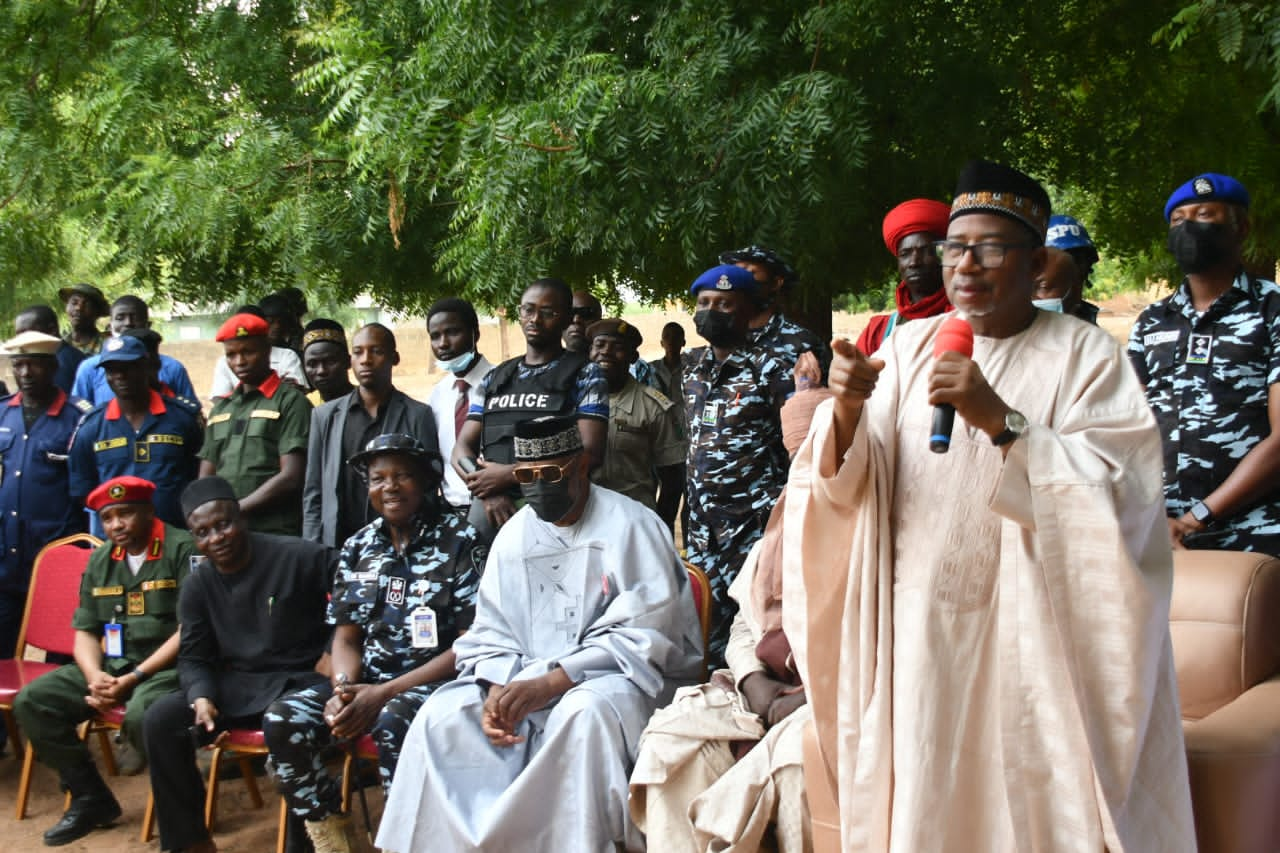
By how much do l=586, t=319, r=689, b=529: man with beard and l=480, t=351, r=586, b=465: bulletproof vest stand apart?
92cm

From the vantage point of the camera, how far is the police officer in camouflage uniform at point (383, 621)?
522cm

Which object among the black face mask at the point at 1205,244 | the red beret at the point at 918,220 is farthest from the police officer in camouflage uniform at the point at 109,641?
the black face mask at the point at 1205,244

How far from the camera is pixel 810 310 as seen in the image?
8750mm

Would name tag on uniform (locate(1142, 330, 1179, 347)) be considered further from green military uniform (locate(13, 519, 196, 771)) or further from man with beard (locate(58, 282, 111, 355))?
man with beard (locate(58, 282, 111, 355))

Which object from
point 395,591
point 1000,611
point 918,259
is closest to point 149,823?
point 395,591

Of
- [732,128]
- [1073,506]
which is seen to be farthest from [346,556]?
[1073,506]

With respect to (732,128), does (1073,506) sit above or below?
below

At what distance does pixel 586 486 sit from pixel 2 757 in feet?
14.4

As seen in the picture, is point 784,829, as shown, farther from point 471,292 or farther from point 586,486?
point 471,292

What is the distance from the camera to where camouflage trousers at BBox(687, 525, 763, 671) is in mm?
5559

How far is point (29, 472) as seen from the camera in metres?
7.49

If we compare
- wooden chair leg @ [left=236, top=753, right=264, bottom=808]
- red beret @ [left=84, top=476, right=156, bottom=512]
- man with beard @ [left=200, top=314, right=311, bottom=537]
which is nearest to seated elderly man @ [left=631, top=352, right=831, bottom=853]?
wooden chair leg @ [left=236, top=753, right=264, bottom=808]

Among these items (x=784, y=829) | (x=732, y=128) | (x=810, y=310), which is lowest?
(x=784, y=829)

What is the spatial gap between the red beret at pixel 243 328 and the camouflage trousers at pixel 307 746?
7.93ft
